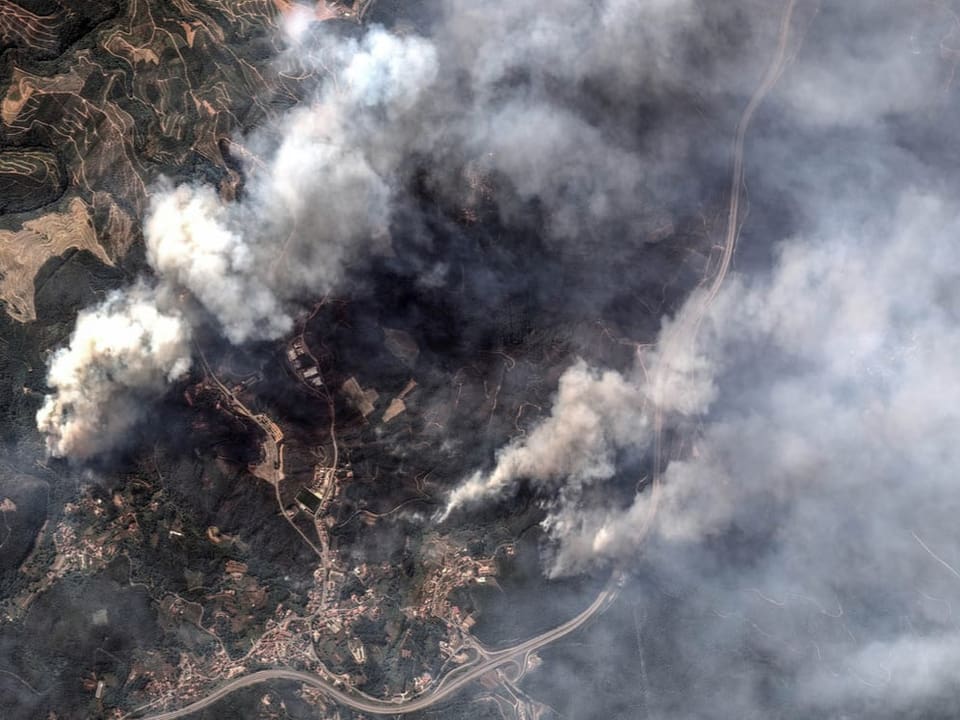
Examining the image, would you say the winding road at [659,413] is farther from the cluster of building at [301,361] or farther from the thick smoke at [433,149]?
the cluster of building at [301,361]

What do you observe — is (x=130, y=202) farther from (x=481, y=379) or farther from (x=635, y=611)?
(x=635, y=611)

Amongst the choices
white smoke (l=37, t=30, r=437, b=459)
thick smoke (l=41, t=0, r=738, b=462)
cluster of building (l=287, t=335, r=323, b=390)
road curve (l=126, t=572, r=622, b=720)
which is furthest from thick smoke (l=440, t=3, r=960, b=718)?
white smoke (l=37, t=30, r=437, b=459)

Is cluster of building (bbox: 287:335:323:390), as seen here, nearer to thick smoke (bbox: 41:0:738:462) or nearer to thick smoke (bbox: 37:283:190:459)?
thick smoke (bbox: 41:0:738:462)

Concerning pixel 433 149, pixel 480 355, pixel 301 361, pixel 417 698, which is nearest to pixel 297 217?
pixel 301 361

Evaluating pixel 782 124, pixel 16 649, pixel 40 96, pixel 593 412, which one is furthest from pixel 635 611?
pixel 40 96

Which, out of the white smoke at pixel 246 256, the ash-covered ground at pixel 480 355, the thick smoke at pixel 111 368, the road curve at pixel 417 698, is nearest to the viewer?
the white smoke at pixel 246 256

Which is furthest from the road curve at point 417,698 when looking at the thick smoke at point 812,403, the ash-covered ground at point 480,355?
the thick smoke at point 812,403
